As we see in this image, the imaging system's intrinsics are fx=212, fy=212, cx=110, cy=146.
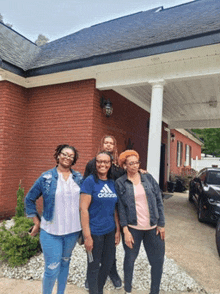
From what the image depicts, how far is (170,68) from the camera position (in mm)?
4586

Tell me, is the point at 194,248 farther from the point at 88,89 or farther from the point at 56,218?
the point at 88,89

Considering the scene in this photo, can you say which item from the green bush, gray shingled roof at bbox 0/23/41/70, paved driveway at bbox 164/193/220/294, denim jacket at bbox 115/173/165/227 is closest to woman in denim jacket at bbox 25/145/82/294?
denim jacket at bbox 115/173/165/227

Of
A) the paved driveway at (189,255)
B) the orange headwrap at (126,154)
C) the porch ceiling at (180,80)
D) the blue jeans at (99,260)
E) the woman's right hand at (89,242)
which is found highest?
the porch ceiling at (180,80)

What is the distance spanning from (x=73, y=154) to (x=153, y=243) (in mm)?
1271

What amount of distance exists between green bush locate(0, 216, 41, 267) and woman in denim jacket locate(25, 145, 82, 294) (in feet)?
4.14

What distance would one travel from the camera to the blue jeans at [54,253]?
6.51ft

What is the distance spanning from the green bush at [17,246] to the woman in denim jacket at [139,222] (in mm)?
1700

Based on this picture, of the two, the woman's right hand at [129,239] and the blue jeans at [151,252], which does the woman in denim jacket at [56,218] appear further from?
the blue jeans at [151,252]

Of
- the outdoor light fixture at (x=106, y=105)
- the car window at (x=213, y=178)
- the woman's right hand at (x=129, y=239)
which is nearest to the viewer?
the woman's right hand at (x=129, y=239)

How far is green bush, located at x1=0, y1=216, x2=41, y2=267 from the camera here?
3.10 m

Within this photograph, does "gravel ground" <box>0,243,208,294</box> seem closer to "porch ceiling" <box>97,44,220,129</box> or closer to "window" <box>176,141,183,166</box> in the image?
"porch ceiling" <box>97,44,220,129</box>

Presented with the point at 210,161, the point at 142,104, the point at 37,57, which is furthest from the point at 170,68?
the point at 210,161

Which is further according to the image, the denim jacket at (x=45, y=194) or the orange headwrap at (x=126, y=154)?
the orange headwrap at (x=126, y=154)

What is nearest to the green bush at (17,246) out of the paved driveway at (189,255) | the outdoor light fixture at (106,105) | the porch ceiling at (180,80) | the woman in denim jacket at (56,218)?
the paved driveway at (189,255)
